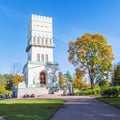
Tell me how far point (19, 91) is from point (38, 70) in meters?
9.03

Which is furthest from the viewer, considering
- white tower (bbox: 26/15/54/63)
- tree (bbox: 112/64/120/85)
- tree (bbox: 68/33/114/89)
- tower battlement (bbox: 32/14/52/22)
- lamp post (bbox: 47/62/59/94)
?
tree (bbox: 112/64/120/85)

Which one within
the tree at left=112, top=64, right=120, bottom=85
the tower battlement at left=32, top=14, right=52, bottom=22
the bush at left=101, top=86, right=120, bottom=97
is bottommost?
the bush at left=101, top=86, right=120, bottom=97

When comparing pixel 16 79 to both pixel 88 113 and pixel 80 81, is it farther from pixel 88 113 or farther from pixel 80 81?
pixel 88 113

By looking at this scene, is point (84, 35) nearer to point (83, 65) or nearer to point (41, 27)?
point (83, 65)

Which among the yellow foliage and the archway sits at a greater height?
the yellow foliage

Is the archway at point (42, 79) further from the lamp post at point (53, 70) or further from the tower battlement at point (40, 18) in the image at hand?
the tower battlement at point (40, 18)

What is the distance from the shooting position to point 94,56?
43.9m

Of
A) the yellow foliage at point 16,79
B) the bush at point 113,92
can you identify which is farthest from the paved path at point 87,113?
the yellow foliage at point 16,79

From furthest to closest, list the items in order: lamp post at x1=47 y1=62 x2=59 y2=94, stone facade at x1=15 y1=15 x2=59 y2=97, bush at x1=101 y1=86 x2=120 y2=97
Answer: lamp post at x1=47 y1=62 x2=59 y2=94 < stone facade at x1=15 y1=15 x2=59 y2=97 < bush at x1=101 y1=86 x2=120 y2=97

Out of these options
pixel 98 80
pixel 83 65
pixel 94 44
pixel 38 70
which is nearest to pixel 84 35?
pixel 94 44

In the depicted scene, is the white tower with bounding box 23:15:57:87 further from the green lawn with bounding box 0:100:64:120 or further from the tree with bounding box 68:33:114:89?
the green lawn with bounding box 0:100:64:120

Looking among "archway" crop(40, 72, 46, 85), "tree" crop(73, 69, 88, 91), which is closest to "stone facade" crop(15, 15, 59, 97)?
"archway" crop(40, 72, 46, 85)

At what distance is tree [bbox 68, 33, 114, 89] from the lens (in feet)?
143

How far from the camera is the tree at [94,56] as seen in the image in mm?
43625
